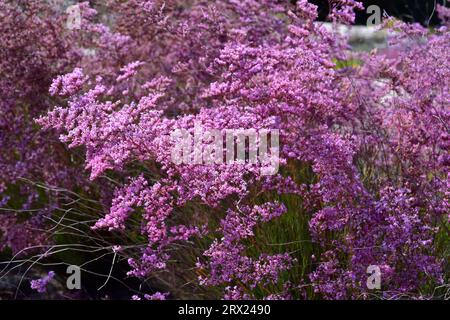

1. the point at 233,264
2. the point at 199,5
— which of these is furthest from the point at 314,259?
the point at 199,5

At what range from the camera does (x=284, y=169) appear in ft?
13.4

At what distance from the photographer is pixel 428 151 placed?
13.0ft

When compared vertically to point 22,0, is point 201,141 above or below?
below

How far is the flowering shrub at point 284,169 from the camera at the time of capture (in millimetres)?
3197

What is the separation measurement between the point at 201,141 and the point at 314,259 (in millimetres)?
862

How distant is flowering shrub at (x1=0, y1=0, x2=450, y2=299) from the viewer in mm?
3197

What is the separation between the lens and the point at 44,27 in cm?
475

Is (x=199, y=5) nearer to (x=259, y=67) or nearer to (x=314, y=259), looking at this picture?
(x=259, y=67)
